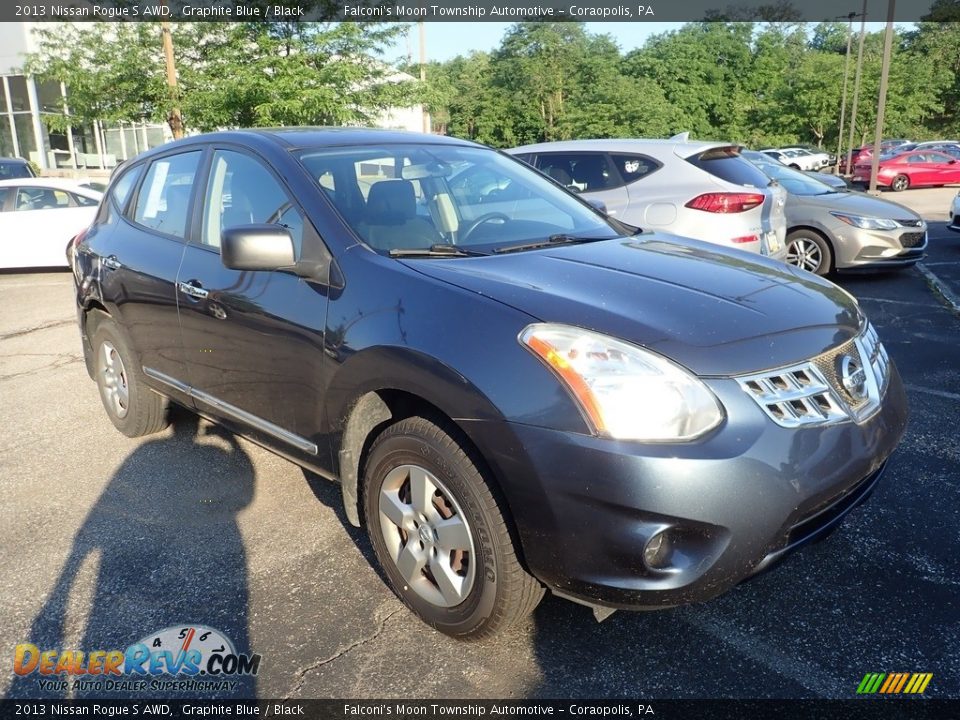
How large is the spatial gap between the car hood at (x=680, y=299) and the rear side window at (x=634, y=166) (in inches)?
170

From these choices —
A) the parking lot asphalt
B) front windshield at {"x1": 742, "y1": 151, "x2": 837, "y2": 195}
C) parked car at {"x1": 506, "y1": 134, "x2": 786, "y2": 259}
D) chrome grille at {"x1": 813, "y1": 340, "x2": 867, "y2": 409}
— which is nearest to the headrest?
the parking lot asphalt

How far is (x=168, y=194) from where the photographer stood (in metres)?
4.04

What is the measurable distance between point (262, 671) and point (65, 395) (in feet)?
13.0

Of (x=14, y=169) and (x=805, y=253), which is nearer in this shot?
(x=805, y=253)

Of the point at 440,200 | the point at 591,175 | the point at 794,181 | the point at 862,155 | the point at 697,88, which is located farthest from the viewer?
the point at 697,88

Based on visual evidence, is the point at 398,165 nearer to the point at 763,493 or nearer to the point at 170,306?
the point at 170,306

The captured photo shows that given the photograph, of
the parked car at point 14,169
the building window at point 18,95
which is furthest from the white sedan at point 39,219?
→ the building window at point 18,95

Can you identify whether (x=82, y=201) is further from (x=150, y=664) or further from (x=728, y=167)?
(x=150, y=664)

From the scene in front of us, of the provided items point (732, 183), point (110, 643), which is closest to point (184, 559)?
point (110, 643)

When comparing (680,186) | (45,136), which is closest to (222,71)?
(680,186)

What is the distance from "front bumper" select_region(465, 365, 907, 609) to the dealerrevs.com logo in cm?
112

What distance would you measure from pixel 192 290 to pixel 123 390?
141cm

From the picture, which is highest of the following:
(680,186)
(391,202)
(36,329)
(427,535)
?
(391,202)

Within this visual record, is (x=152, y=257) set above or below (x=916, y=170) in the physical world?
above
